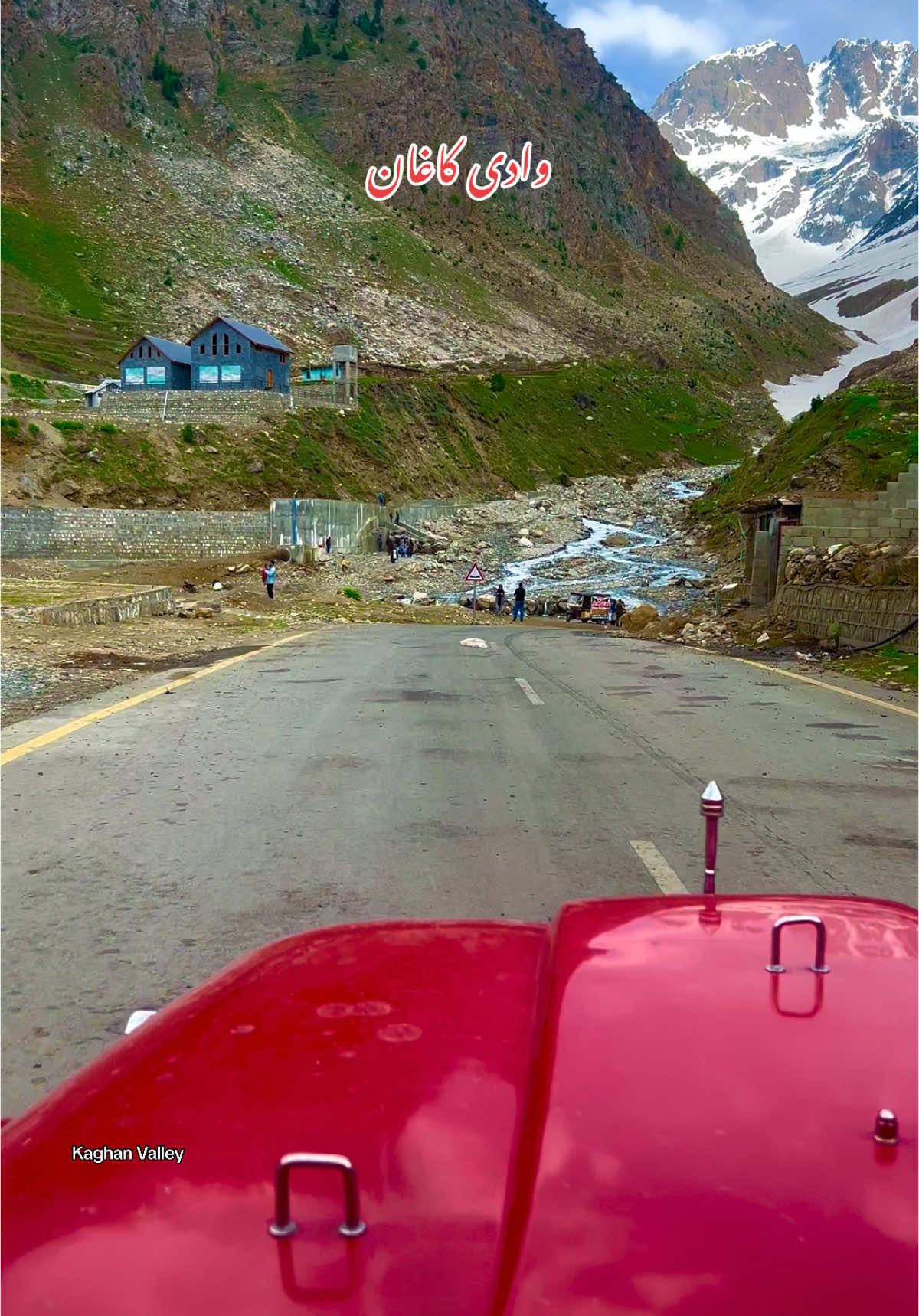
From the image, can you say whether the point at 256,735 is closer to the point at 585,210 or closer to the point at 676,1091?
the point at 676,1091

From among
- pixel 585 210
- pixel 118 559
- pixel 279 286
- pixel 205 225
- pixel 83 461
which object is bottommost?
pixel 118 559

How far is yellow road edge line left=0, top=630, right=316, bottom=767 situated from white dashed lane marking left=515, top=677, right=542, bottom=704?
4347 millimetres

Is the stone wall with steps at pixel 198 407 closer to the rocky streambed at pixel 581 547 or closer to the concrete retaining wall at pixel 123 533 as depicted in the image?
the rocky streambed at pixel 581 547

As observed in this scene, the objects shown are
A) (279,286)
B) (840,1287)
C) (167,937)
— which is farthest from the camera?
(279,286)

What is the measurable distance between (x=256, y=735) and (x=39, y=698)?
3542mm

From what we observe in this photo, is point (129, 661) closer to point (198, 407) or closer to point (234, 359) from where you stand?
point (198, 407)

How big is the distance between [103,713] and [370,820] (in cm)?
516

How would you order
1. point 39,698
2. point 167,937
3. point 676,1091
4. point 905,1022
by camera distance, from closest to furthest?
point 676,1091
point 905,1022
point 167,937
point 39,698

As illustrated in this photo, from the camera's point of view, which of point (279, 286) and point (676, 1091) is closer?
point (676, 1091)

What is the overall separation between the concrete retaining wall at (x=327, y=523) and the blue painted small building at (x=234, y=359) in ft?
64.1

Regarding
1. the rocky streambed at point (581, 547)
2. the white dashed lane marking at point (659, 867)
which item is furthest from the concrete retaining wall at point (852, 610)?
the rocky streambed at point (581, 547)

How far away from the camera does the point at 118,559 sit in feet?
139

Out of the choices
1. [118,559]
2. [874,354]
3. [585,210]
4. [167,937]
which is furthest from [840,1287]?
[874,354]

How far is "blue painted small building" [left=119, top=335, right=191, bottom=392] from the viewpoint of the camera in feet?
227
